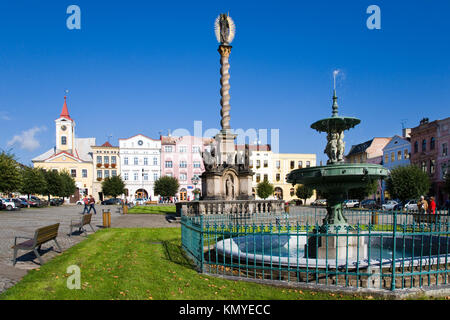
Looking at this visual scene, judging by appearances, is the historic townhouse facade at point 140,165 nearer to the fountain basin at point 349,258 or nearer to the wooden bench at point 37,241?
the wooden bench at point 37,241

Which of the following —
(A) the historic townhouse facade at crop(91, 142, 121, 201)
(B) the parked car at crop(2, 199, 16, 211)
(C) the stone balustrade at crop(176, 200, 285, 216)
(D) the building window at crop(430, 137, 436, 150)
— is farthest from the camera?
(A) the historic townhouse facade at crop(91, 142, 121, 201)

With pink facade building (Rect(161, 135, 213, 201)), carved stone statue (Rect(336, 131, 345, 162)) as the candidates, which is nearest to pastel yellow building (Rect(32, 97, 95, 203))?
pink facade building (Rect(161, 135, 213, 201))

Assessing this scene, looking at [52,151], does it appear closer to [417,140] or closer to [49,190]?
[49,190]

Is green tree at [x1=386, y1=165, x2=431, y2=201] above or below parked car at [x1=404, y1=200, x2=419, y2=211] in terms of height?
above

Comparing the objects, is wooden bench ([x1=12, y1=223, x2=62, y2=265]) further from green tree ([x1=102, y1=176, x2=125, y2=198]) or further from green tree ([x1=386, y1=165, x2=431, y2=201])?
green tree ([x1=102, y1=176, x2=125, y2=198])

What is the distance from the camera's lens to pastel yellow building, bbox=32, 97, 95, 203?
5944 centimetres

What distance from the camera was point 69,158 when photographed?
5994 cm

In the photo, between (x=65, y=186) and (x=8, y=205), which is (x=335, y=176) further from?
(x=65, y=186)

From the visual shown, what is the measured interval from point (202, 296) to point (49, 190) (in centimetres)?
4928

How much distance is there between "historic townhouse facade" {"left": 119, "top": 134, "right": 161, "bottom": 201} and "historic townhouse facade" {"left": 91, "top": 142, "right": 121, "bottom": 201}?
1433 millimetres

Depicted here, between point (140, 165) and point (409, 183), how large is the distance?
46301 mm

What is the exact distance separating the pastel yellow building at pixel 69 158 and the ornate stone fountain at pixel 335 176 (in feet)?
197

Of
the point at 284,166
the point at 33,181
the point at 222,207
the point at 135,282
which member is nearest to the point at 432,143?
the point at 284,166
